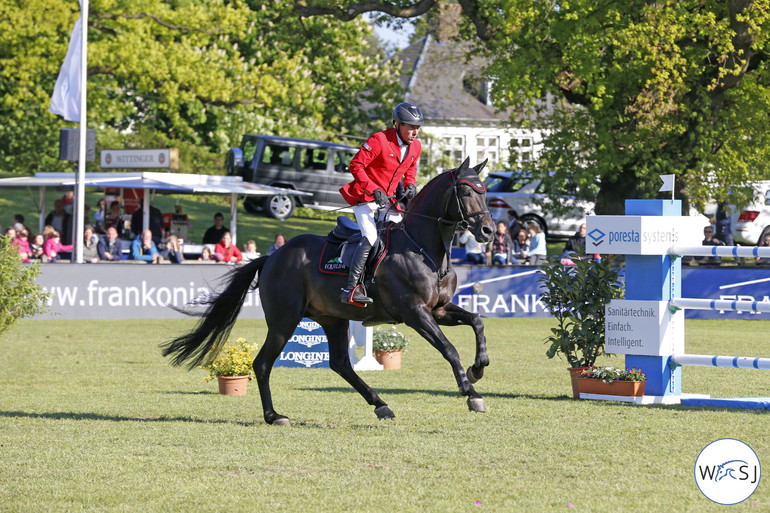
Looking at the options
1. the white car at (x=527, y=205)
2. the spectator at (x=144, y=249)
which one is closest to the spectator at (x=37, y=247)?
the spectator at (x=144, y=249)

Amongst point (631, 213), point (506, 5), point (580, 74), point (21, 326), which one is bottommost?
point (21, 326)

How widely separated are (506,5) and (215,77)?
50.4 ft

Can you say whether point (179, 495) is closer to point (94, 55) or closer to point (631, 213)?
point (631, 213)

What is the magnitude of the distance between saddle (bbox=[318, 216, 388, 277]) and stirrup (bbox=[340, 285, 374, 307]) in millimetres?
190

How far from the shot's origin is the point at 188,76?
3747cm

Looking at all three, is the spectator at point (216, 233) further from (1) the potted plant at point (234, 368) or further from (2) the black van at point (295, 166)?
(1) the potted plant at point (234, 368)

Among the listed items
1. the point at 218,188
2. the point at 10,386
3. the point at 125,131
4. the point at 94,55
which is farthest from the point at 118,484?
the point at 125,131

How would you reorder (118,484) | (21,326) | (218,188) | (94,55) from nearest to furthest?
(118,484) < (21,326) < (218,188) < (94,55)

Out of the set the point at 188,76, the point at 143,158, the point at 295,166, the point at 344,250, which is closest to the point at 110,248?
the point at 143,158

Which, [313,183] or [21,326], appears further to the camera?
[313,183]

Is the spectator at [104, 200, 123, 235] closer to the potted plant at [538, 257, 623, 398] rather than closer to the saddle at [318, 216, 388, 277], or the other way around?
the potted plant at [538, 257, 623, 398]

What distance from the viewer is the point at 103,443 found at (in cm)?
816

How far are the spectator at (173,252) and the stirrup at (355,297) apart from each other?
14532mm

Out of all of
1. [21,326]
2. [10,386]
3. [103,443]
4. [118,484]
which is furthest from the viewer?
[21,326]
